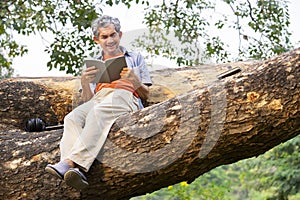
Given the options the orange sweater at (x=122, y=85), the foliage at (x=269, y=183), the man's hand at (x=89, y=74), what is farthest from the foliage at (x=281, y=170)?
the man's hand at (x=89, y=74)

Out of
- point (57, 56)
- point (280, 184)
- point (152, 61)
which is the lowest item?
point (280, 184)

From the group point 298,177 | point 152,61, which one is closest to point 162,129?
point 298,177

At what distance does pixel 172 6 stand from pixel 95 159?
146 inches

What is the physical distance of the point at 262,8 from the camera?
240 inches

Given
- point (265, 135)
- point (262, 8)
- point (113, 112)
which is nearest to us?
point (265, 135)

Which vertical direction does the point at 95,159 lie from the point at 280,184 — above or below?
above

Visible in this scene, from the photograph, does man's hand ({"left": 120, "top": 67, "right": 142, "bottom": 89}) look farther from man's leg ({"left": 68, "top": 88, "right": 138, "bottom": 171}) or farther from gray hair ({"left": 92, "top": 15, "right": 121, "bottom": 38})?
gray hair ({"left": 92, "top": 15, "right": 121, "bottom": 38})

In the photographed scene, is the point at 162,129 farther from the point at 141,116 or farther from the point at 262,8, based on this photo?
the point at 262,8

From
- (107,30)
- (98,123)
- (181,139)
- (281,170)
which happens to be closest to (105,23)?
(107,30)

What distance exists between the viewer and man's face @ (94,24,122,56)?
3223mm

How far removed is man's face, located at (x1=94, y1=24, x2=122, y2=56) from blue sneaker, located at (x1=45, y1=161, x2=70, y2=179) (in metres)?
0.79

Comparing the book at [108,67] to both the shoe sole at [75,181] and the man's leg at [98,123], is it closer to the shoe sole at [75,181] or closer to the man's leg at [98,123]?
the man's leg at [98,123]

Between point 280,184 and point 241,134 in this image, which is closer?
point 241,134

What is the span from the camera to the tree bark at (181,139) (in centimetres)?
261
